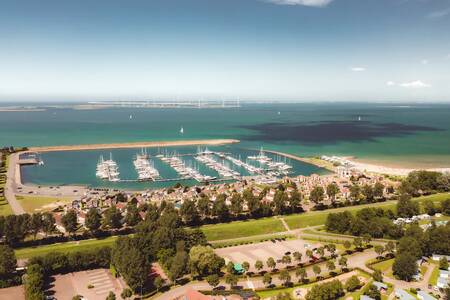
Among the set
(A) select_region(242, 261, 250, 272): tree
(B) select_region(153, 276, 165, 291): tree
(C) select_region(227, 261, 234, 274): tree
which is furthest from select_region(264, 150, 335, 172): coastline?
(B) select_region(153, 276, 165, 291): tree

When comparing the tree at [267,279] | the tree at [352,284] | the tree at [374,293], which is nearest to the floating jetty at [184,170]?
the tree at [267,279]

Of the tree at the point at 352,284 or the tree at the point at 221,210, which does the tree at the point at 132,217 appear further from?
the tree at the point at 352,284

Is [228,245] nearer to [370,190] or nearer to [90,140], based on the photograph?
[370,190]

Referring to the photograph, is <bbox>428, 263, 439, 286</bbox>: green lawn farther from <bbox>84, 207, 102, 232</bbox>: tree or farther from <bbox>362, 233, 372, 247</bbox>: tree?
<bbox>84, 207, 102, 232</bbox>: tree

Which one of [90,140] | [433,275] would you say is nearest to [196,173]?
[433,275]

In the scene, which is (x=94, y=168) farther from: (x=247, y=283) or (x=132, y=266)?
(x=247, y=283)
